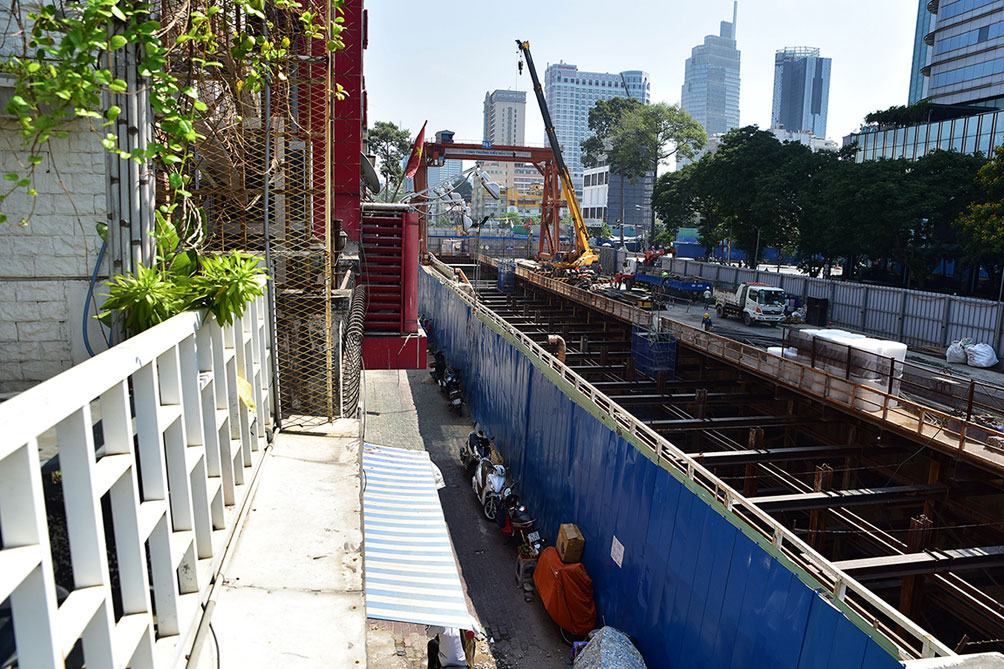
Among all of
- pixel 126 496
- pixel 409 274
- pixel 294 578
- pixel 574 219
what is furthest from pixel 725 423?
pixel 574 219

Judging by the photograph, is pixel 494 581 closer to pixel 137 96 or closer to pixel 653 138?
pixel 137 96

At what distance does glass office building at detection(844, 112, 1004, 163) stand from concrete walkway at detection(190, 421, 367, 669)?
4550 cm

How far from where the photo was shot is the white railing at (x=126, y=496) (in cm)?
211

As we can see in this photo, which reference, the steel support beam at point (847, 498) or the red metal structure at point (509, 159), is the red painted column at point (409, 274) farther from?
the red metal structure at point (509, 159)

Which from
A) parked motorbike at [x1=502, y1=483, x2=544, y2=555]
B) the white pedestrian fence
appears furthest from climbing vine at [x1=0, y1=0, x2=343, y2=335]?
the white pedestrian fence

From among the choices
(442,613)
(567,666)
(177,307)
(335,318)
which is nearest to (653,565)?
(567,666)

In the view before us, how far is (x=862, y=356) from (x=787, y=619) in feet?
25.8

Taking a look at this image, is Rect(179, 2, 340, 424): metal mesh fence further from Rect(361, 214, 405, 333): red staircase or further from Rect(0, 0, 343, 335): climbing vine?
Rect(361, 214, 405, 333): red staircase

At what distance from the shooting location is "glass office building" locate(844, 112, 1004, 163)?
4678 cm

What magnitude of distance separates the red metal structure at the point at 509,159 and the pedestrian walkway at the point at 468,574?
23668 millimetres

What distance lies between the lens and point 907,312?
33.6 meters

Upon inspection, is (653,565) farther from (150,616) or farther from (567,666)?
(150,616)

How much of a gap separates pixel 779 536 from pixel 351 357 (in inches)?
293

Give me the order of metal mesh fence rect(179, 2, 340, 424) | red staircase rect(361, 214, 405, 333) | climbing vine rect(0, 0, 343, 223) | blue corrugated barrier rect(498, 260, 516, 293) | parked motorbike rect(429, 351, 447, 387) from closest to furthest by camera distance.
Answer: climbing vine rect(0, 0, 343, 223), metal mesh fence rect(179, 2, 340, 424), red staircase rect(361, 214, 405, 333), parked motorbike rect(429, 351, 447, 387), blue corrugated barrier rect(498, 260, 516, 293)
